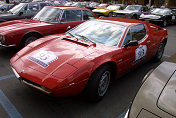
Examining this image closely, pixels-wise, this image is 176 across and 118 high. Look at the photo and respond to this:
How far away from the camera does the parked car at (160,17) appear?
1123 centimetres

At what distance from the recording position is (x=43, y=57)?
2684 millimetres

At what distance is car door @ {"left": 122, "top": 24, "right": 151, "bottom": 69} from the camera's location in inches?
129

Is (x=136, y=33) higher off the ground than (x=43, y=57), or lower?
higher

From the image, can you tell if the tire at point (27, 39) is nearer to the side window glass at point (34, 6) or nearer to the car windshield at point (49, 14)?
the car windshield at point (49, 14)

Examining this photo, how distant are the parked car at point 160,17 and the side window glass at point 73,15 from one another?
6.98m

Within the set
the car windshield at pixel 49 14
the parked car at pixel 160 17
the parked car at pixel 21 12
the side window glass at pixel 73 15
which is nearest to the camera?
the car windshield at pixel 49 14

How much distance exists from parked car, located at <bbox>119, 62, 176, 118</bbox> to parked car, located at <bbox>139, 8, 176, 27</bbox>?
10.3m

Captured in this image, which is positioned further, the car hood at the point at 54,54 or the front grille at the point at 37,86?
the car hood at the point at 54,54

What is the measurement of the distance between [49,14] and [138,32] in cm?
336

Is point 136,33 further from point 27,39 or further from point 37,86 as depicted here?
point 27,39

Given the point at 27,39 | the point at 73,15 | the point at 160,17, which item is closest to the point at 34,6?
the point at 73,15

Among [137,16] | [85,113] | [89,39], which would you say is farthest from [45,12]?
[137,16]

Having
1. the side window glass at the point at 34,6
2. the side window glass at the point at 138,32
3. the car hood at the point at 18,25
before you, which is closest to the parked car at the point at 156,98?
the side window glass at the point at 138,32

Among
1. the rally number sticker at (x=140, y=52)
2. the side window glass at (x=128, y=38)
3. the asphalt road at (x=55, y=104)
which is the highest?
the side window glass at (x=128, y=38)
